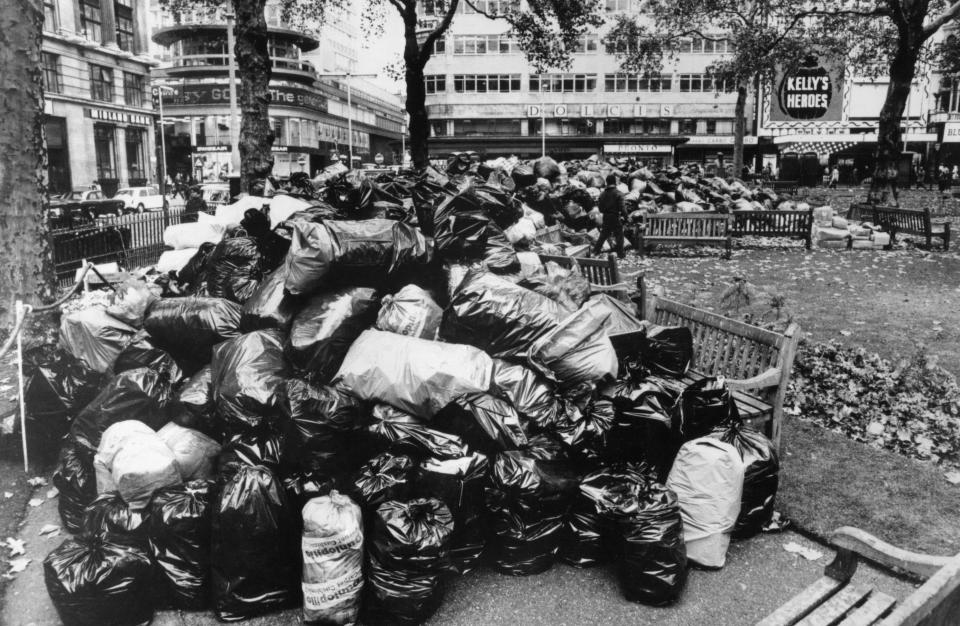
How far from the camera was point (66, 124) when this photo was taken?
3447 centimetres

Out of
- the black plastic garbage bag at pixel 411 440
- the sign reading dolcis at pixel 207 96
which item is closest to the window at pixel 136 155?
the sign reading dolcis at pixel 207 96

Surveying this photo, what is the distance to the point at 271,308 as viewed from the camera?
3.95m

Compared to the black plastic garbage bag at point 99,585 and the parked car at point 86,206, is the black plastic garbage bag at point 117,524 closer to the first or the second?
the black plastic garbage bag at point 99,585

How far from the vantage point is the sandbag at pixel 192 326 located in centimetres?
408

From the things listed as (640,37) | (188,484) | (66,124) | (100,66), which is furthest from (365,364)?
(100,66)

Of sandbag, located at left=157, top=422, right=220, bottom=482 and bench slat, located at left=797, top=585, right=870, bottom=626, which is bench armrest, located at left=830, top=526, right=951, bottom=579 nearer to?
bench slat, located at left=797, top=585, right=870, bottom=626

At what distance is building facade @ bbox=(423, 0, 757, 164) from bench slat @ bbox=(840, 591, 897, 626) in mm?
54669

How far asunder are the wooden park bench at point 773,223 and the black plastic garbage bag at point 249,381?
37.7 feet

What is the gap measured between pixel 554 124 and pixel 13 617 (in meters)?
56.4

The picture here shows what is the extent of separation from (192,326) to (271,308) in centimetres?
53

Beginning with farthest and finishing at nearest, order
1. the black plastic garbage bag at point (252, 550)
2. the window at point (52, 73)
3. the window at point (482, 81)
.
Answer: the window at point (482, 81)
the window at point (52, 73)
the black plastic garbage bag at point (252, 550)

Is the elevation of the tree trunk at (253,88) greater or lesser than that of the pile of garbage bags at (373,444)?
greater

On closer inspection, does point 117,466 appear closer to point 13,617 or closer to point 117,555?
point 117,555

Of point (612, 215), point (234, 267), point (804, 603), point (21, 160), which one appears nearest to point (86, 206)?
point (612, 215)
